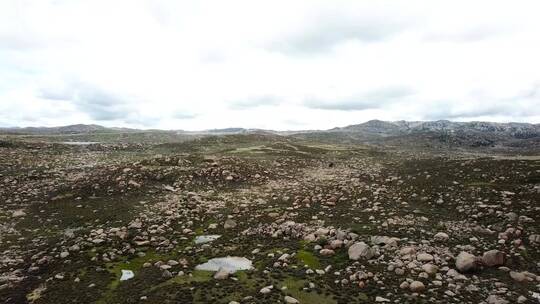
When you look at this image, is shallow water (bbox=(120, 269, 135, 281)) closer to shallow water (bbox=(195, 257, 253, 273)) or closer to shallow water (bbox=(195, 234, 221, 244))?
shallow water (bbox=(195, 257, 253, 273))

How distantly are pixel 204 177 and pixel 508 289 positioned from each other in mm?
28349

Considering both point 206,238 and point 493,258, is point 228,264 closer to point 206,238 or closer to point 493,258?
point 206,238

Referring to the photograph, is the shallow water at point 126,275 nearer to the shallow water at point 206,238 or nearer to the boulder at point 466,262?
the shallow water at point 206,238

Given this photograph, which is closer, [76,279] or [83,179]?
[76,279]

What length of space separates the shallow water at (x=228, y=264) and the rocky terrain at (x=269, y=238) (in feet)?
0.35

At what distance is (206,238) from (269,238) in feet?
12.1

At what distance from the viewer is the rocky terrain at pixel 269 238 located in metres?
15.5

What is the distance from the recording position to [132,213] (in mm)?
26969

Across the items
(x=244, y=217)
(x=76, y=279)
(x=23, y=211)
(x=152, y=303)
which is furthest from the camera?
(x=23, y=211)

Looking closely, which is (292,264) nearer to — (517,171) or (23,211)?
(23,211)

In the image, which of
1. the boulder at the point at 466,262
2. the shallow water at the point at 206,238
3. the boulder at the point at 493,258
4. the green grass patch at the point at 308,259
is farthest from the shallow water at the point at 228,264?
the boulder at the point at 493,258

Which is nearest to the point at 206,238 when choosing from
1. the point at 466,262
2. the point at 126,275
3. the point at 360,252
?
the point at 126,275

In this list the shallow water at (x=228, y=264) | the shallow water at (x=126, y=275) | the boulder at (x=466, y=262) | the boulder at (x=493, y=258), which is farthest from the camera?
the shallow water at (x=228, y=264)

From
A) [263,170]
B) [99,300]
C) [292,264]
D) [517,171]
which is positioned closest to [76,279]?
[99,300]
